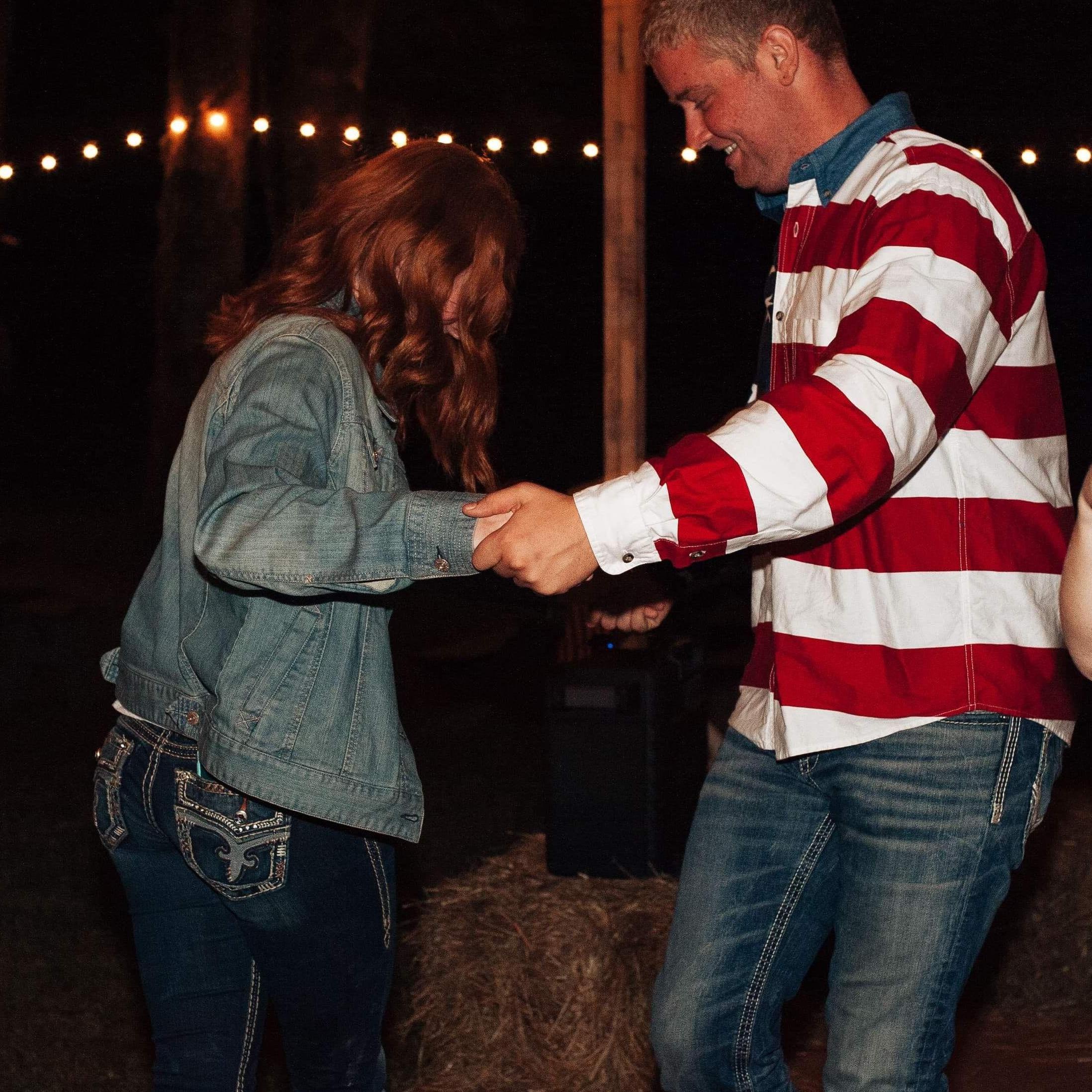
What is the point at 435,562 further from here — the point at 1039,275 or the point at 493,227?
the point at 1039,275

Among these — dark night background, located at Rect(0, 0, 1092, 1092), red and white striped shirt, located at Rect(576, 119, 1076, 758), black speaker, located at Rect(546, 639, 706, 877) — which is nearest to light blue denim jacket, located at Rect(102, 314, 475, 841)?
red and white striped shirt, located at Rect(576, 119, 1076, 758)

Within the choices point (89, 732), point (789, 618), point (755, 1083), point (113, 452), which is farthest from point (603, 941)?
point (113, 452)

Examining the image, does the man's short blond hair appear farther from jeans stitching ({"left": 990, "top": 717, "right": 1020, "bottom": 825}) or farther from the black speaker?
the black speaker

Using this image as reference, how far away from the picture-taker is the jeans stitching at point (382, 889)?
76.5 inches

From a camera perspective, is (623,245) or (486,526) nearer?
(486,526)

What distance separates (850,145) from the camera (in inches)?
81.4

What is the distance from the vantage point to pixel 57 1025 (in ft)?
12.5

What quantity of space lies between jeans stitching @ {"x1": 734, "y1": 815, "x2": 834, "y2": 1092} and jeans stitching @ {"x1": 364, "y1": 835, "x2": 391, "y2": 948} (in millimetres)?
570

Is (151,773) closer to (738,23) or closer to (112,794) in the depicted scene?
(112,794)

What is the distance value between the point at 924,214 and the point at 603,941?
7.31 ft

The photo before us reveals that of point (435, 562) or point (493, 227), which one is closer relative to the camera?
point (435, 562)

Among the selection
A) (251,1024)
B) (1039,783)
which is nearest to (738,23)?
(1039,783)

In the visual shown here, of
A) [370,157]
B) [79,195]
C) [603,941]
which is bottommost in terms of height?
[603,941]

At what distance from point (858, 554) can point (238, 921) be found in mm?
1001
